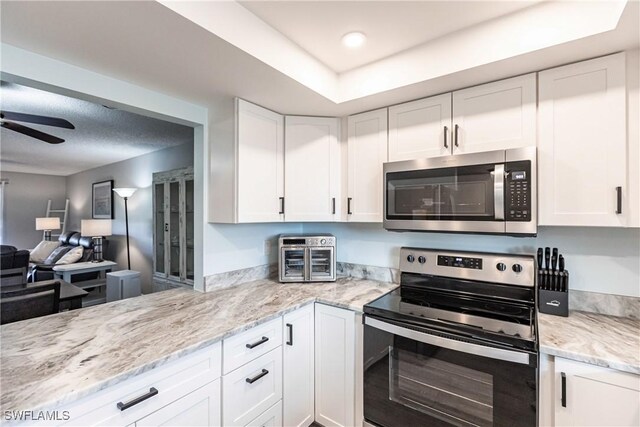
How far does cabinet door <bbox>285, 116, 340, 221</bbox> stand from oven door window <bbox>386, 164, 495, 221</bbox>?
1.53ft

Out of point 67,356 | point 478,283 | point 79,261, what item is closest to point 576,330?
→ point 478,283

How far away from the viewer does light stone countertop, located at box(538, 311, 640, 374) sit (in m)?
1.08

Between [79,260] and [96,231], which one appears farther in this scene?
[79,260]

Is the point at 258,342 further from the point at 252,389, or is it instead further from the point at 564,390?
the point at 564,390

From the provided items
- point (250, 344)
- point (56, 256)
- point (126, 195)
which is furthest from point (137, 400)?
point (56, 256)

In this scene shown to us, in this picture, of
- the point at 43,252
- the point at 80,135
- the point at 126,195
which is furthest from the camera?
the point at 43,252

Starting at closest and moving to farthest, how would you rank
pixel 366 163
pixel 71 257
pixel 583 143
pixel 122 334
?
pixel 122 334 → pixel 583 143 → pixel 366 163 → pixel 71 257

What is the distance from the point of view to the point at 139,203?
4.54m

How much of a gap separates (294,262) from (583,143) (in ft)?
6.01

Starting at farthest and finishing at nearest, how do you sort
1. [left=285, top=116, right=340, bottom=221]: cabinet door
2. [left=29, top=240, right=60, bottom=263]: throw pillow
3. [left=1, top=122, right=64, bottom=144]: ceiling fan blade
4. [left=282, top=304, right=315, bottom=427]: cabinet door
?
[left=29, top=240, right=60, bottom=263]: throw pillow, [left=1, top=122, right=64, bottom=144]: ceiling fan blade, [left=285, top=116, right=340, bottom=221]: cabinet door, [left=282, top=304, right=315, bottom=427]: cabinet door

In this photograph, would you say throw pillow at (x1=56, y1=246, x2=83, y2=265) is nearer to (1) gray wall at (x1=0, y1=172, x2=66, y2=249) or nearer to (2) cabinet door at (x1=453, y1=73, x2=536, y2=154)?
(1) gray wall at (x1=0, y1=172, x2=66, y2=249)

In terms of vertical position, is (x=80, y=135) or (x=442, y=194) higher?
(x=80, y=135)

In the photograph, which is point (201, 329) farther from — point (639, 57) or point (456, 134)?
point (639, 57)

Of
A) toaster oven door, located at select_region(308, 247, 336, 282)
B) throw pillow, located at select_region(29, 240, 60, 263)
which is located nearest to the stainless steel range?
toaster oven door, located at select_region(308, 247, 336, 282)
